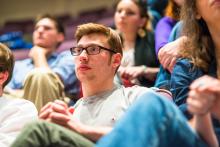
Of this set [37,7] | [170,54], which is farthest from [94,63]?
[37,7]

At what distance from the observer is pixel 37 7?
203 inches

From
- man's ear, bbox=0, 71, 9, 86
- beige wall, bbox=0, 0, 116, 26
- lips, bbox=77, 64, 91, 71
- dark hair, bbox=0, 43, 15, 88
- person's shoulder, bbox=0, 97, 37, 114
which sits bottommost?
person's shoulder, bbox=0, 97, 37, 114

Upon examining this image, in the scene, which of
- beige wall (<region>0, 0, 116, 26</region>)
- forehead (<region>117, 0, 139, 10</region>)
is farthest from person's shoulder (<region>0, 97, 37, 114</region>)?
beige wall (<region>0, 0, 116, 26</region>)

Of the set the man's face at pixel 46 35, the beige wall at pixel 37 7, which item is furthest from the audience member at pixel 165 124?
the beige wall at pixel 37 7

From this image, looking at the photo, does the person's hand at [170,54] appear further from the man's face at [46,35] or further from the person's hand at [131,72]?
the man's face at [46,35]

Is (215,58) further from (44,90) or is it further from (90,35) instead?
(44,90)

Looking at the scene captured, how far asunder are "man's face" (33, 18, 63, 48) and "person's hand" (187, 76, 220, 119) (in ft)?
4.81

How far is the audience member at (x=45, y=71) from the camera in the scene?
1.60 m

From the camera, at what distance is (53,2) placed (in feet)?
16.9

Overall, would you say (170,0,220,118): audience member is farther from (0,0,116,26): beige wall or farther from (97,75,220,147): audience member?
(0,0,116,26): beige wall

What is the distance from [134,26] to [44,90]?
58cm

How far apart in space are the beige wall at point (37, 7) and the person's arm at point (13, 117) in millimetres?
3714

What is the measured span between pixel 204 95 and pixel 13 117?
1.92ft

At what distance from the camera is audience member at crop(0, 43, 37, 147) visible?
3.78ft
